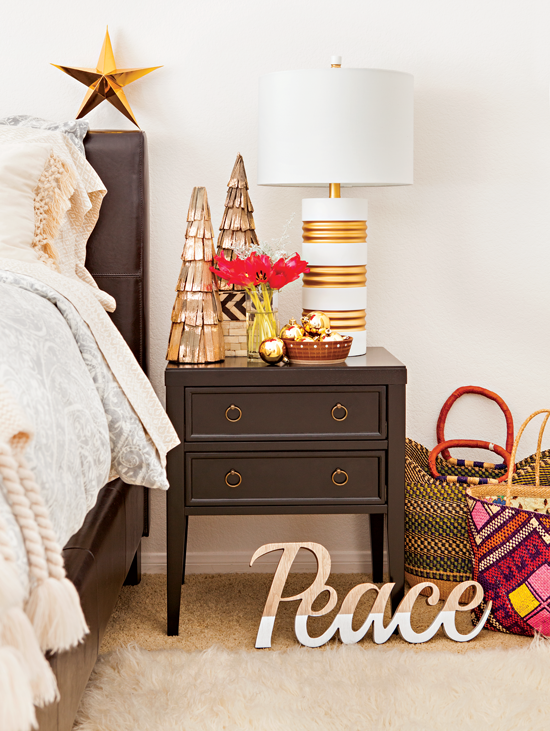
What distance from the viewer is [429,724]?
1.28m

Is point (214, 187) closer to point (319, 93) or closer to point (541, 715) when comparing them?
point (319, 93)

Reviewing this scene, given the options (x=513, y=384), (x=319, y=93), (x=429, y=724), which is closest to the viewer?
(x=429, y=724)

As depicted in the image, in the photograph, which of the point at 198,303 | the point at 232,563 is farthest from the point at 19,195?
the point at 232,563

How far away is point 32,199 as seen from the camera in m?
1.59

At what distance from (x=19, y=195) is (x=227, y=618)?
1.19 m

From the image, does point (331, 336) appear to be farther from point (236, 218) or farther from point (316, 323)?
point (236, 218)

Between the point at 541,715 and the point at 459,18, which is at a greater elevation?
the point at 459,18

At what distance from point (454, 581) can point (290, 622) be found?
1.50 ft

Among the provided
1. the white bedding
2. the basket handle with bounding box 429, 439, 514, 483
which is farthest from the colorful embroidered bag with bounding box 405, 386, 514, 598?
the white bedding

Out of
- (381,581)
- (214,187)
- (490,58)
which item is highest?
(490,58)

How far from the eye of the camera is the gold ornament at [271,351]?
63.9 inches

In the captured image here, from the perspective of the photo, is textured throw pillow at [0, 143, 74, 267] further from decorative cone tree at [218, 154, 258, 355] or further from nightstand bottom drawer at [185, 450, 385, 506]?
nightstand bottom drawer at [185, 450, 385, 506]

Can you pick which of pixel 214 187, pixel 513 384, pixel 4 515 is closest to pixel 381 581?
pixel 513 384

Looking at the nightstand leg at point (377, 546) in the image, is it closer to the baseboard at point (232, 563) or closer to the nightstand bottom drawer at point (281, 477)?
the baseboard at point (232, 563)
